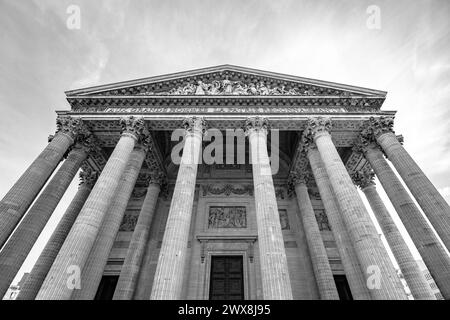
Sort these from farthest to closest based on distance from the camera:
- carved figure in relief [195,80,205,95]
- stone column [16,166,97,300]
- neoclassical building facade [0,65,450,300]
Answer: carved figure in relief [195,80,205,95]
stone column [16,166,97,300]
neoclassical building facade [0,65,450,300]

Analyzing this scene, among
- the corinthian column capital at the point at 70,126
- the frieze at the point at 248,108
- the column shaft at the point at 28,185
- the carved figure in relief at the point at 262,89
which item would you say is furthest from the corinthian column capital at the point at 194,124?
the column shaft at the point at 28,185

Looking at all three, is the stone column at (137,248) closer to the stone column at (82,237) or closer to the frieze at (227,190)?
the frieze at (227,190)

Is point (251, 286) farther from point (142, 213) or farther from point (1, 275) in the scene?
point (1, 275)

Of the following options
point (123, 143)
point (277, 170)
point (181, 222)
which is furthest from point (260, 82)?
point (181, 222)

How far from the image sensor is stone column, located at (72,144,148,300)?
9.62 m

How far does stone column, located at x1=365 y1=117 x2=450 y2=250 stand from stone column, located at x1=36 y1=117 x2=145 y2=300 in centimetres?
1379

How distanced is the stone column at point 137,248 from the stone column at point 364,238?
36.2 ft

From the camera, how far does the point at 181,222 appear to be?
9.65 m

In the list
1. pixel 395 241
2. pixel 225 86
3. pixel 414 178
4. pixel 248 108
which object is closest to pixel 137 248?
pixel 248 108

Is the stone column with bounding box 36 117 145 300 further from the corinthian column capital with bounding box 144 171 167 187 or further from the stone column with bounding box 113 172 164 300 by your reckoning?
the stone column with bounding box 113 172 164 300

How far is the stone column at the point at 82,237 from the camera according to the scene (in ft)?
26.0

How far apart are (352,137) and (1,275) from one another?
757 inches

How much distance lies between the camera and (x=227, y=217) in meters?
16.8

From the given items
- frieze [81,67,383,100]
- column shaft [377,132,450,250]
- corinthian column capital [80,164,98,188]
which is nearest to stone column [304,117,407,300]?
column shaft [377,132,450,250]
